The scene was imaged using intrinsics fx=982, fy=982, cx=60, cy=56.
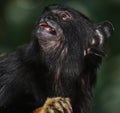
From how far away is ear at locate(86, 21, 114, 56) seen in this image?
314 inches

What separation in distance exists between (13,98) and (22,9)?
3234mm

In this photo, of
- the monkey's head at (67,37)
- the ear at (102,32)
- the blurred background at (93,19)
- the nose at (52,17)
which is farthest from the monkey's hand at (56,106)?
the blurred background at (93,19)

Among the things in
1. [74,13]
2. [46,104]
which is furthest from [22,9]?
[46,104]

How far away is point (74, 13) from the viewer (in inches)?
312

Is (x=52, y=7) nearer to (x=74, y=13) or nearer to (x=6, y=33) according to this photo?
(x=74, y=13)

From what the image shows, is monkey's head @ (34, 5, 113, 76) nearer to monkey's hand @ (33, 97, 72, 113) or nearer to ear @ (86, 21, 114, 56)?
ear @ (86, 21, 114, 56)

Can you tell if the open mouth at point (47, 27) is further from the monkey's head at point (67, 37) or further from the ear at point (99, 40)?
the ear at point (99, 40)

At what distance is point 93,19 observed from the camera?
10062mm

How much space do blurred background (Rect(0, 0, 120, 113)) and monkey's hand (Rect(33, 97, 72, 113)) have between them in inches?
87.3

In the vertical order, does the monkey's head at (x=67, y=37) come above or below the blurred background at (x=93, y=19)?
above

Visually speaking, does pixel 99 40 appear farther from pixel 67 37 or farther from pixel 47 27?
pixel 47 27

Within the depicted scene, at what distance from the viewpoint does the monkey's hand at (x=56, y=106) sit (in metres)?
7.20

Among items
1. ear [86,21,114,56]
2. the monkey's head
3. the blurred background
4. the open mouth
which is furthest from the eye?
the blurred background

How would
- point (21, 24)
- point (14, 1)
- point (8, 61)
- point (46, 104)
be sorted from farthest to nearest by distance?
point (14, 1), point (21, 24), point (8, 61), point (46, 104)
